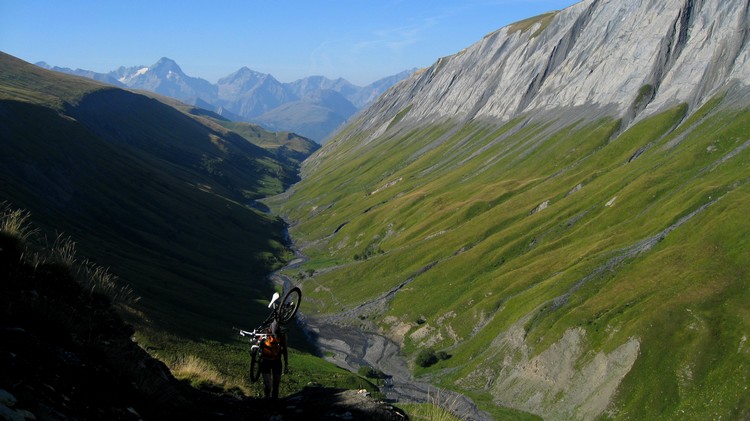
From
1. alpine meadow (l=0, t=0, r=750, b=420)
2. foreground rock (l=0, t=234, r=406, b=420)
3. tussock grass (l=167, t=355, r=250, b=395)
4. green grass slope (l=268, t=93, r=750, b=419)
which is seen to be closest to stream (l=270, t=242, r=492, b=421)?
alpine meadow (l=0, t=0, r=750, b=420)

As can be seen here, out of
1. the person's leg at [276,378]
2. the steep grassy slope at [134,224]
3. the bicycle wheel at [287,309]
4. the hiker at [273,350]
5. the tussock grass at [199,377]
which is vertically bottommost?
the steep grassy slope at [134,224]

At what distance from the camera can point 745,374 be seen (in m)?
57.1

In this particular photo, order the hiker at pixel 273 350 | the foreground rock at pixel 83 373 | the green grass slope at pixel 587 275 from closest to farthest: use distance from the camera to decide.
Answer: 1. the foreground rock at pixel 83 373
2. the hiker at pixel 273 350
3. the green grass slope at pixel 587 275

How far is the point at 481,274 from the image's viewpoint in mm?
123062

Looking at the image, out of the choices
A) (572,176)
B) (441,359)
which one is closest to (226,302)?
(441,359)

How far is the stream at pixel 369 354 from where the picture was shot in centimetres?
8462

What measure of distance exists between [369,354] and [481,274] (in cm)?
3387

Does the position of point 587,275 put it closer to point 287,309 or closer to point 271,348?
point 287,309

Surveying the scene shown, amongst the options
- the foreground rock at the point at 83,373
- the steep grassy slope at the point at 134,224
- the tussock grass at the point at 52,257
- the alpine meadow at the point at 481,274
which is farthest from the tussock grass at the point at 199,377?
the steep grassy slope at the point at 134,224

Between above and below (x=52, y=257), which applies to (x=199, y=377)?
below

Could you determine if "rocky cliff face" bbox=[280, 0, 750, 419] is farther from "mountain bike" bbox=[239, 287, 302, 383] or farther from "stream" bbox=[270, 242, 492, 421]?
"mountain bike" bbox=[239, 287, 302, 383]

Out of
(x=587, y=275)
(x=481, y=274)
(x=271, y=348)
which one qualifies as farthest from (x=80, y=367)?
(x=481, y=274)

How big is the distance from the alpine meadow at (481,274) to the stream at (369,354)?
64 centimetres

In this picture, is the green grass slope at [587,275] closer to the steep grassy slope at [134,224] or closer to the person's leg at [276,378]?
the steep grassy slope at [134,224]
